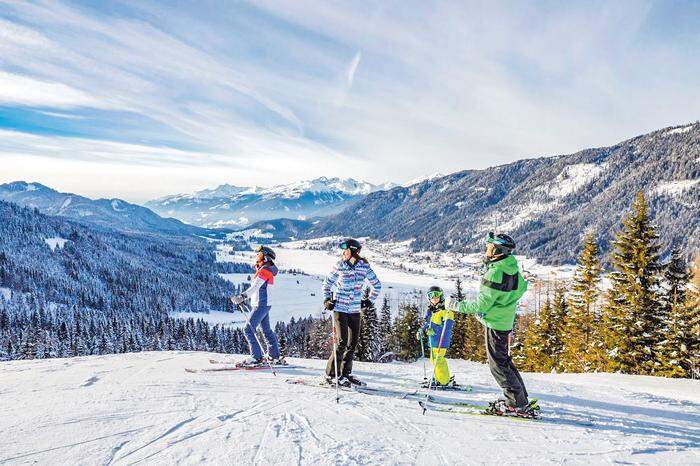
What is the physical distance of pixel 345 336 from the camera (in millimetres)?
7480

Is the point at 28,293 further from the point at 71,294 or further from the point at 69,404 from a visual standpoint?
the point at 69,404

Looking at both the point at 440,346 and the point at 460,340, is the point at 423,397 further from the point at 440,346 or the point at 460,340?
the point at 460,340

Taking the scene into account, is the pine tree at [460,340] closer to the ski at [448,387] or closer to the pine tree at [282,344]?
the pine tree at [282,344]

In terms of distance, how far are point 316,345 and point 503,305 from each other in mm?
A: 52873

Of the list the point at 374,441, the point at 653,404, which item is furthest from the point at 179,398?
the point at 653,404

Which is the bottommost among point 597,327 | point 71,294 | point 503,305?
point 71,294

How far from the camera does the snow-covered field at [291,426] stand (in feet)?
13.8

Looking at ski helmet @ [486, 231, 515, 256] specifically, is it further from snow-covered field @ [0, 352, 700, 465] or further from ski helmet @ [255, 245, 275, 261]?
ski helmet @ [255, 245, 275, 261]

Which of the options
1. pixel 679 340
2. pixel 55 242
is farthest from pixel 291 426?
pixel 55 242

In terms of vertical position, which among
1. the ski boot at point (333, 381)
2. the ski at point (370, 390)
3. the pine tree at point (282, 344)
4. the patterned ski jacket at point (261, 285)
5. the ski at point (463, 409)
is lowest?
the pine tree at point (282, 344)

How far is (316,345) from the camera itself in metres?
55.8

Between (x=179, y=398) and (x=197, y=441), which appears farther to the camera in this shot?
(x=179, y=398)

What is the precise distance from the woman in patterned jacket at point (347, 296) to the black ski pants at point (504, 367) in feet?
7.66

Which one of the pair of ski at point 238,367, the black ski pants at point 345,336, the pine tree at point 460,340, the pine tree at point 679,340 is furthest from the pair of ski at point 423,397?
the pine tree at point 460,340
